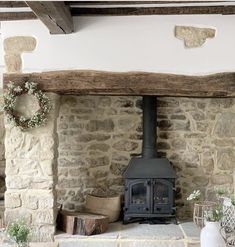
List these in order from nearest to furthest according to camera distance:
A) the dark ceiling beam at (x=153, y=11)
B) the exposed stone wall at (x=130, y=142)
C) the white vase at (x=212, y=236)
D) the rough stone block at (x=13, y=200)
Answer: the white vase at (x=212, y=236) → the dark ceiling beam at (x=153, y=11) → the rough stone block at (x=13, y=200) → the exposed stone wall at (x=130, y=142)

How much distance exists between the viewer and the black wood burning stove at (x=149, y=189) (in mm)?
4637

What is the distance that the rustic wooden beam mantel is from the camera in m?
4.01

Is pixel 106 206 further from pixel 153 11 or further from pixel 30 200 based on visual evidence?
pixel 153 11

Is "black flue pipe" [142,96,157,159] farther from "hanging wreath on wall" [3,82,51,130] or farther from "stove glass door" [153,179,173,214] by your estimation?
"hanging wreath on wall" [3,82,51,130]

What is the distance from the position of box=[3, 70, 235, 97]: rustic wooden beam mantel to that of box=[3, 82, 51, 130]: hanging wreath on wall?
0.25 feet

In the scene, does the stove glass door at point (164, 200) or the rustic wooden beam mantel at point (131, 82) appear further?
the stove glass door at point (164, 200)

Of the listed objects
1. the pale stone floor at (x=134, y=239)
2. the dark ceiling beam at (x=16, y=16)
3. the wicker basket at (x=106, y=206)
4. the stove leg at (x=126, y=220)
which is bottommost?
the pale stone floor at (x=134, y=239)

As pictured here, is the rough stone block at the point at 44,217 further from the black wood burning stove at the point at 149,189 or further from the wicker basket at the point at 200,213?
the wicker basket at the point at 200,213

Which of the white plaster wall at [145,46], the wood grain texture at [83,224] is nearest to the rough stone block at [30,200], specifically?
the wood grain texture at [83,224]

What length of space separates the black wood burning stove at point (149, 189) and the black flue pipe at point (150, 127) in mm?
26

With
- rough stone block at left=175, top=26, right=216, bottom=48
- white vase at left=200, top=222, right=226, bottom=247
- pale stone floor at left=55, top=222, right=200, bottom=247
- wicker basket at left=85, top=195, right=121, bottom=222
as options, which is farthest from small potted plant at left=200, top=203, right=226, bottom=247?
rough stone block at left=175, top=26, right=216, bottom=48

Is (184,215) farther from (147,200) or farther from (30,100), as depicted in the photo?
(30,100)

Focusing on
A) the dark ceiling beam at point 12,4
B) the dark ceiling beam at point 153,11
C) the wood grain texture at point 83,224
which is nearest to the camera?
the dark ceiling beam at point 12,4

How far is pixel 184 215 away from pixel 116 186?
899 mm
